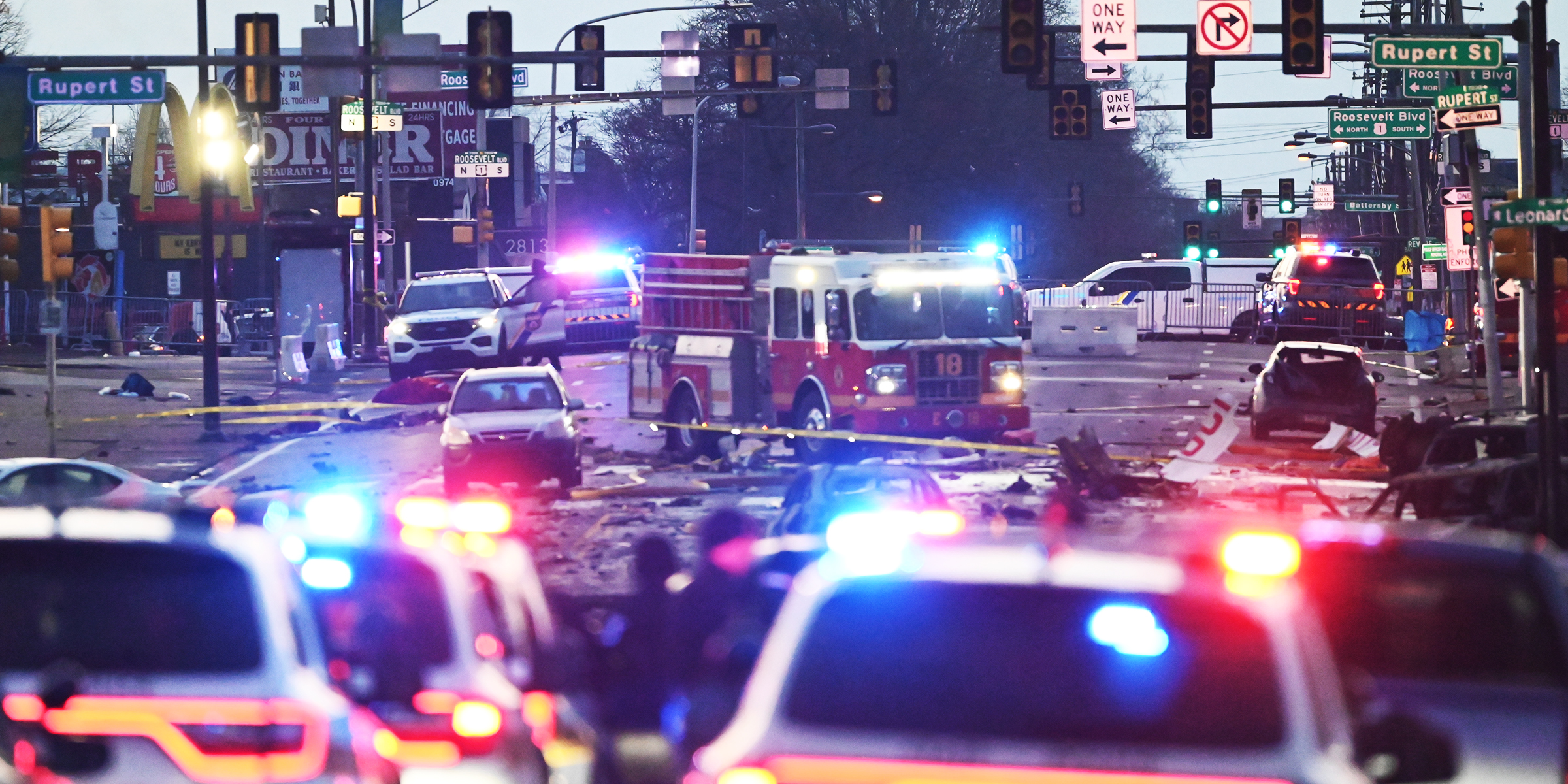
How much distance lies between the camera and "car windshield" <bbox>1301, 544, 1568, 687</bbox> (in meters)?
6.76

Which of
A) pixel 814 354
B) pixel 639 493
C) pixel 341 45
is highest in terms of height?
pixel 341 45

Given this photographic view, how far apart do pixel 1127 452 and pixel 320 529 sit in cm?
2054

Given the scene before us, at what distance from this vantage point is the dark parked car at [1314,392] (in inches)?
1089

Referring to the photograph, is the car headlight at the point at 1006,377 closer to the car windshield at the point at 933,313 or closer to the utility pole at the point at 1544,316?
the car windshield at the point at 933,313

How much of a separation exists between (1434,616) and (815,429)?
1878 centimetres

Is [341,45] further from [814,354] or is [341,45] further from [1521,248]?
[1521,248]

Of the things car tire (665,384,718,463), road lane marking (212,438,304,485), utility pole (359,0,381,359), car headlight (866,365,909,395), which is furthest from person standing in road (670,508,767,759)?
utility pole (359,0,381,359)

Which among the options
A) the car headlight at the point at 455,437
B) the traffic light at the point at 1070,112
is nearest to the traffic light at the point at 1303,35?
the traffic light at the point at 1070,112

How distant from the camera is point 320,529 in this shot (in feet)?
23.3

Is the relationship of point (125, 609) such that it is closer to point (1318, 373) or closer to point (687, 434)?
point (687, 434)

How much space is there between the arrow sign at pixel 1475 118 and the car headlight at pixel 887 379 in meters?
7.46

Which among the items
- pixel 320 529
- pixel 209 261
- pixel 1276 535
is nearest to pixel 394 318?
pixel 209 261

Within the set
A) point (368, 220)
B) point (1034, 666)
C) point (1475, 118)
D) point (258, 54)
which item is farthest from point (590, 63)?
point (1034, 666)

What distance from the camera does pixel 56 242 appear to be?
25.3 meters
